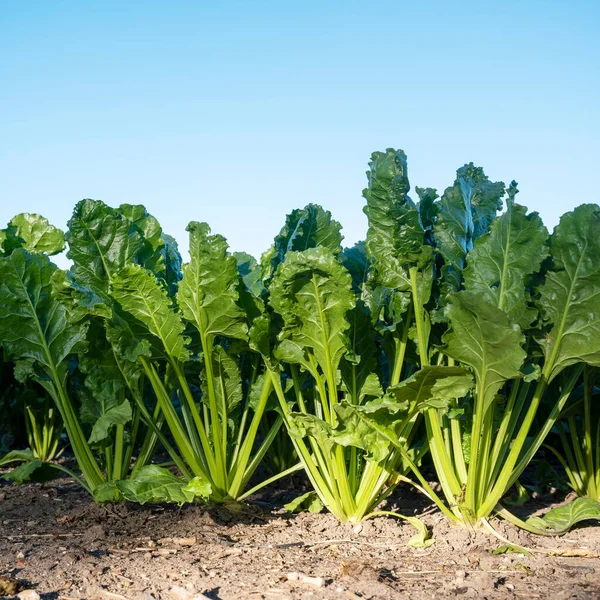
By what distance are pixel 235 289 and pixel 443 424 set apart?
1273mm

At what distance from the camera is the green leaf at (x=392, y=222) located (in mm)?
3441

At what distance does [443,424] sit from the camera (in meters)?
3.65

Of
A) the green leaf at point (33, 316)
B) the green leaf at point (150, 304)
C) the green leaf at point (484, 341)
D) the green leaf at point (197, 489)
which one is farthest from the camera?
the green leaf at point (33, 316)

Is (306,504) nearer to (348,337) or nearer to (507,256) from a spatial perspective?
(348,337)

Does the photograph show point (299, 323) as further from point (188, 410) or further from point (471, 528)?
point (471, 528)

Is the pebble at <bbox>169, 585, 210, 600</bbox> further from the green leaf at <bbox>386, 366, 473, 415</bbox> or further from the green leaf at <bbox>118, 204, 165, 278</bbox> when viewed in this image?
the green leaf at <bbox>118, 204, 165, 278</bbox>

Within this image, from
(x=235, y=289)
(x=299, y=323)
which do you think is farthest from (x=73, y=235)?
(x=299, y=323)

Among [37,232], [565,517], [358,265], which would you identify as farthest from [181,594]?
[37,232]

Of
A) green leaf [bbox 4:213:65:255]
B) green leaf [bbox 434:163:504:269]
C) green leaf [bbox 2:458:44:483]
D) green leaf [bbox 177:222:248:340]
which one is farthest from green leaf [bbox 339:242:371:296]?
green leaf [bbox 4:213:65:255]

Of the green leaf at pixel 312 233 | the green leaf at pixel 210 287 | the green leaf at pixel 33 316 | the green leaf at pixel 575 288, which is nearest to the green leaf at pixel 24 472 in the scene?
the green leaf at pixel 33 316

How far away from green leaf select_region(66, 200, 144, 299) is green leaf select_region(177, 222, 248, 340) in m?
0.51

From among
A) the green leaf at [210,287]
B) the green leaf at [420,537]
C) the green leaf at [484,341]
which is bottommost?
the green leaf at [420,537]

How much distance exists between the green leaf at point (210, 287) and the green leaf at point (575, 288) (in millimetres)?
1487

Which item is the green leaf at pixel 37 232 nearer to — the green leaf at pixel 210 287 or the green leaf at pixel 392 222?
the green leaf at pixel 210 287
